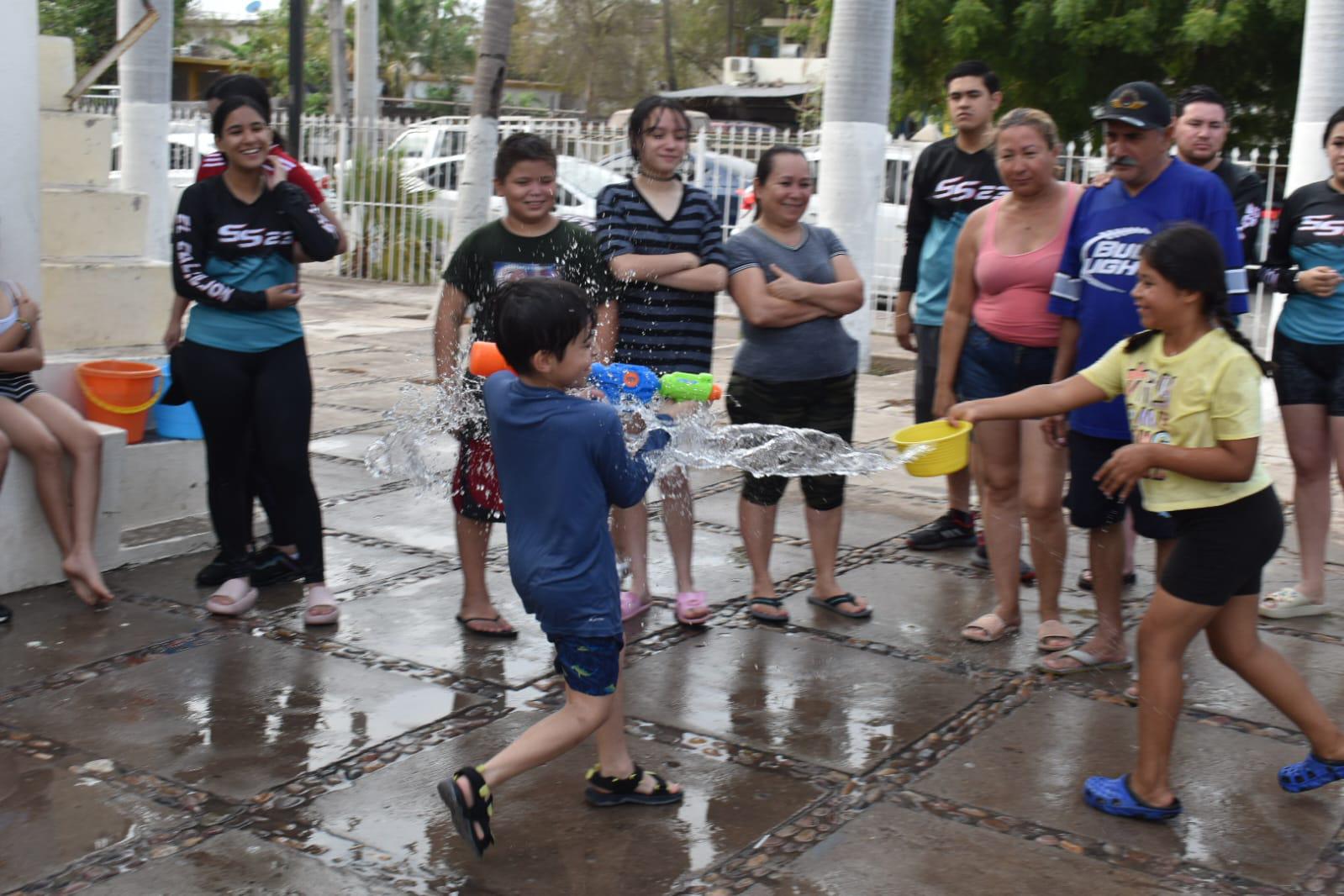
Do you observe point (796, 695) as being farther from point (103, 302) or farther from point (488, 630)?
point (103, 302)

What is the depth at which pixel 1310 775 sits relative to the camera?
384cm

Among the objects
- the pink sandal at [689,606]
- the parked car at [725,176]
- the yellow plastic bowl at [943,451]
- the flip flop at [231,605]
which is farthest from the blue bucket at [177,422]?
the parked car at [725,176]

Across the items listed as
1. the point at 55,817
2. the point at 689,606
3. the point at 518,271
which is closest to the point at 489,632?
the point at 689,606

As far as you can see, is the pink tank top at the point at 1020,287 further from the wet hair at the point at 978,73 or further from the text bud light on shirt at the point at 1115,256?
the wet hair at the point at 978,73

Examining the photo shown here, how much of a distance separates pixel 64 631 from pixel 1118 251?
3886 mm

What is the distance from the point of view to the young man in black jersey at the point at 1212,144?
5.77 metres

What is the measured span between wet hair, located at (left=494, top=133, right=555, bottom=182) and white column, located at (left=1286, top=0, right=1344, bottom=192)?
5928 millimetres

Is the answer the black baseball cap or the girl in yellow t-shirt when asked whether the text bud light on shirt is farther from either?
the girl in yellow t-shirt

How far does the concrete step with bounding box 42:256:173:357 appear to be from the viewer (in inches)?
255

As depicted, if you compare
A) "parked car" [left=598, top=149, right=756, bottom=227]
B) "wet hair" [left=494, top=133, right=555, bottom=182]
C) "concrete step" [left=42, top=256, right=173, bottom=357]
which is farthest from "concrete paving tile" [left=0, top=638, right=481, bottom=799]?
"parked car" [left=598, top=149, right=756, bottom=227]

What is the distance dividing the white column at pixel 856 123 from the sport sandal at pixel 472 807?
7881mm

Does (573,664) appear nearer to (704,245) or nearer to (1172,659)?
(1172,659)

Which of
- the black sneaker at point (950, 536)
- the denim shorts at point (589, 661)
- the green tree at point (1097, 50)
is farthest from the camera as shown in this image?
the green tree at point (1097, 50)

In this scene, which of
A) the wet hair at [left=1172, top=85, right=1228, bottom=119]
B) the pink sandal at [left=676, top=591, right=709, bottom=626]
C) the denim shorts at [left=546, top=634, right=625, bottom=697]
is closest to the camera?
the denim shorts at [left=546, top=634, right=625, bottom=697]
